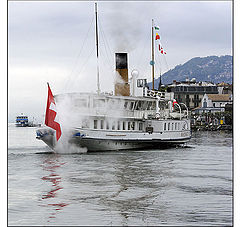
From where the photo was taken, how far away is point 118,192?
69.0ft

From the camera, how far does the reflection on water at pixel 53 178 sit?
17.8 metres

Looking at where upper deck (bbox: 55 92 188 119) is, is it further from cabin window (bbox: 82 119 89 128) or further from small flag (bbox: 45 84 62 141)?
small flag (bbox: 45 84 62 141)

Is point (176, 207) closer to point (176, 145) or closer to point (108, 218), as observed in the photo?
point (108, 218)

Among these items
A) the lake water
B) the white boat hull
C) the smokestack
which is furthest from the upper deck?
the lake water

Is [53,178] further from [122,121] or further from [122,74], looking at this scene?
[122,74]

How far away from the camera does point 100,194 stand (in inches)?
802

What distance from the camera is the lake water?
52.5 ft

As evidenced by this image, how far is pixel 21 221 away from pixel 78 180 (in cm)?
939

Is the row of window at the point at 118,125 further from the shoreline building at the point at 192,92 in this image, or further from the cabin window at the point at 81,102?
the shoreline building at the point at 192,92

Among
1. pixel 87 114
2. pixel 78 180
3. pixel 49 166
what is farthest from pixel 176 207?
pixel 87 114

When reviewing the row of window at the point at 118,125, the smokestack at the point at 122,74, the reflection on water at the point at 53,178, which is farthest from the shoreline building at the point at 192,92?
the reflection on water at the point at 53,178

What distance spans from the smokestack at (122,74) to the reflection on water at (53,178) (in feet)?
38.4

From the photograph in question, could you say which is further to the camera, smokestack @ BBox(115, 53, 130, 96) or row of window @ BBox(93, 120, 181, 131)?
smokestack @ BBox(115, 53, 130, 96)

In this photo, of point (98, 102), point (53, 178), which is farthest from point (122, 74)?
point (53, 178)
